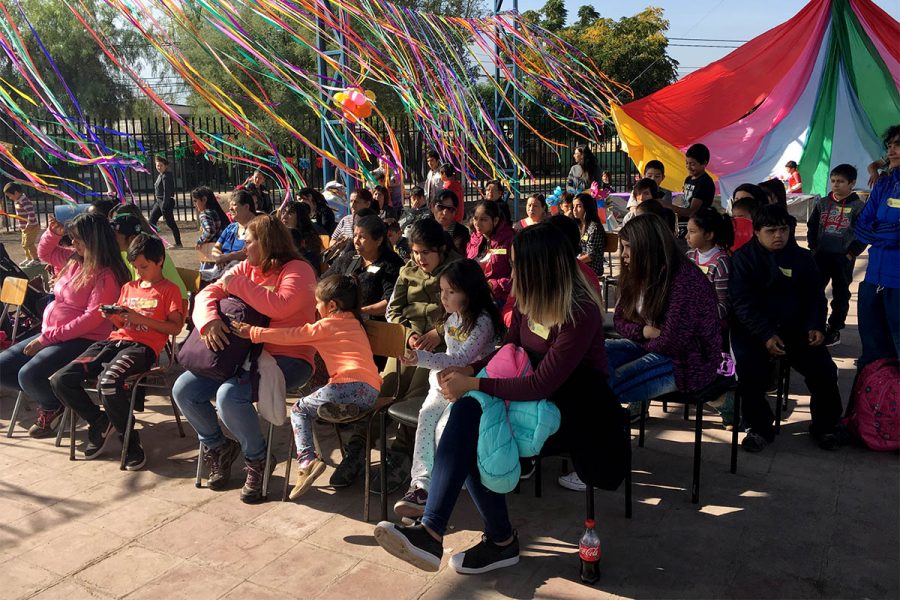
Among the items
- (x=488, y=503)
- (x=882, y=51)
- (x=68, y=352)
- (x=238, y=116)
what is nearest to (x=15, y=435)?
(x=68, y=352)

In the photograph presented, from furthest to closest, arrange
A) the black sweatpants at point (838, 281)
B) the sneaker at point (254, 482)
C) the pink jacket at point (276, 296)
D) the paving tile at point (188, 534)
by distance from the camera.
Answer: the black sweatpants at point (838, 281) → the pink jacket at point (276, 296) → the sneaker at point (254, 482) → the paving tile at point (188, 534)

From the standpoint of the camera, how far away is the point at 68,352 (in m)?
4.72

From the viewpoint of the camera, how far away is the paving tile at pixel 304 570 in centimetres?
307

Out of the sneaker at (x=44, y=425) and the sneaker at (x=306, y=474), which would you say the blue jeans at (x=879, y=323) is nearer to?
the sneaker at (x=306, y=474)

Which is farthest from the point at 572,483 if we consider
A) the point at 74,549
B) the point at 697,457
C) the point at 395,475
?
the point at 74,549

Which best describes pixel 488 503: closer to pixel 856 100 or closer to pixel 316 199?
pixel 316 199

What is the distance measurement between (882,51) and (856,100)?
80cm

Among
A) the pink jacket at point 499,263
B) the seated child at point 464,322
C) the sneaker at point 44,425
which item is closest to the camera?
the seated child at point 464,322

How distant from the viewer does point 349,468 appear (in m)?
4.07

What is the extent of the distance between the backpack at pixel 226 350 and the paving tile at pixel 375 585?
126cm

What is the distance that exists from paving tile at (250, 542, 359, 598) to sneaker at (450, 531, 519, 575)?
1.47ft

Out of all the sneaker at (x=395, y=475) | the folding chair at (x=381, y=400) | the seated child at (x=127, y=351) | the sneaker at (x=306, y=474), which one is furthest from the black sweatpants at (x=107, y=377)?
the sneaker at (x=395, y=475)

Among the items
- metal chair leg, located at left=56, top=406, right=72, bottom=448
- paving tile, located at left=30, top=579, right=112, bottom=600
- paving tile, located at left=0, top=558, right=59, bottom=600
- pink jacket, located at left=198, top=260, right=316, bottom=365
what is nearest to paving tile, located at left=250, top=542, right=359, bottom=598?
paving tile, located at left=30, top=579, right=112, bottom=600

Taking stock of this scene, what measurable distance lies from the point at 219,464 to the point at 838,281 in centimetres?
521
